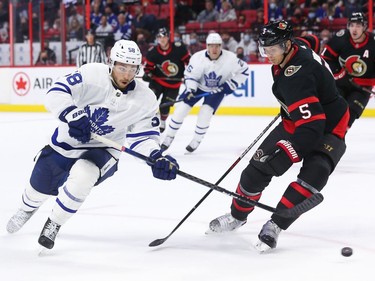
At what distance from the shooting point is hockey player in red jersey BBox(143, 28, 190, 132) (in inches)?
310

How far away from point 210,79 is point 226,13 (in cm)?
387

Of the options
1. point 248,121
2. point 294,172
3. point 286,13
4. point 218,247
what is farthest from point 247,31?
point 218,247

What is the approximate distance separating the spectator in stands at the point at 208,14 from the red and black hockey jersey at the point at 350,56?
16.4ft

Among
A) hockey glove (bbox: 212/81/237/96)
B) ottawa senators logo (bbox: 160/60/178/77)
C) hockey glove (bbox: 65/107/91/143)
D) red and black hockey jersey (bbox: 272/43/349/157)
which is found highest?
red and black hockey jersey (bbox: 272/43/349/157)

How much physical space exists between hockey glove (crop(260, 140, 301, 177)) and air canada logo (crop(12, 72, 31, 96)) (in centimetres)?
809

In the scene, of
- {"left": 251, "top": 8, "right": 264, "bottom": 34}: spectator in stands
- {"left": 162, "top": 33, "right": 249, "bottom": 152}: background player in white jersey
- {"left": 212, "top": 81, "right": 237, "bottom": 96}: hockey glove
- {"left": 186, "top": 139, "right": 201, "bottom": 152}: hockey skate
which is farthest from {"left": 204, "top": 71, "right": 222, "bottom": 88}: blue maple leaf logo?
{"left": 251, "top": 8, "right": 264, "bottom": 34}: spectator in stands

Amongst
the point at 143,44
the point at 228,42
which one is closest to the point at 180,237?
the point at 228,42

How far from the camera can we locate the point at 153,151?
3.27 meters

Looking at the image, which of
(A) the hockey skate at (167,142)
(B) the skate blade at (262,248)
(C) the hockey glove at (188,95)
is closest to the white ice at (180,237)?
(B) the skate blade at (262,248)

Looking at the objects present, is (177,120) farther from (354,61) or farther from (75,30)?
(75,30)

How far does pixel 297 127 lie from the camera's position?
10.00 ft

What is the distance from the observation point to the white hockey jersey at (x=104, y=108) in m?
3.21

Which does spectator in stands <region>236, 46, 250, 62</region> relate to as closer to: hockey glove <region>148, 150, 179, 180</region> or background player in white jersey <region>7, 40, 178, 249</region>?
background player in white jersey <region>7, 40, 178, 249</region>

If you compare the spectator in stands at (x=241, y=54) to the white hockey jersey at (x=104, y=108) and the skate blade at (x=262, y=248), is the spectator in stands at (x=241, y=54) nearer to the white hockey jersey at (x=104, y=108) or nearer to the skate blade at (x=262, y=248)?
the white hockey jersey at (x=104, y=108)
